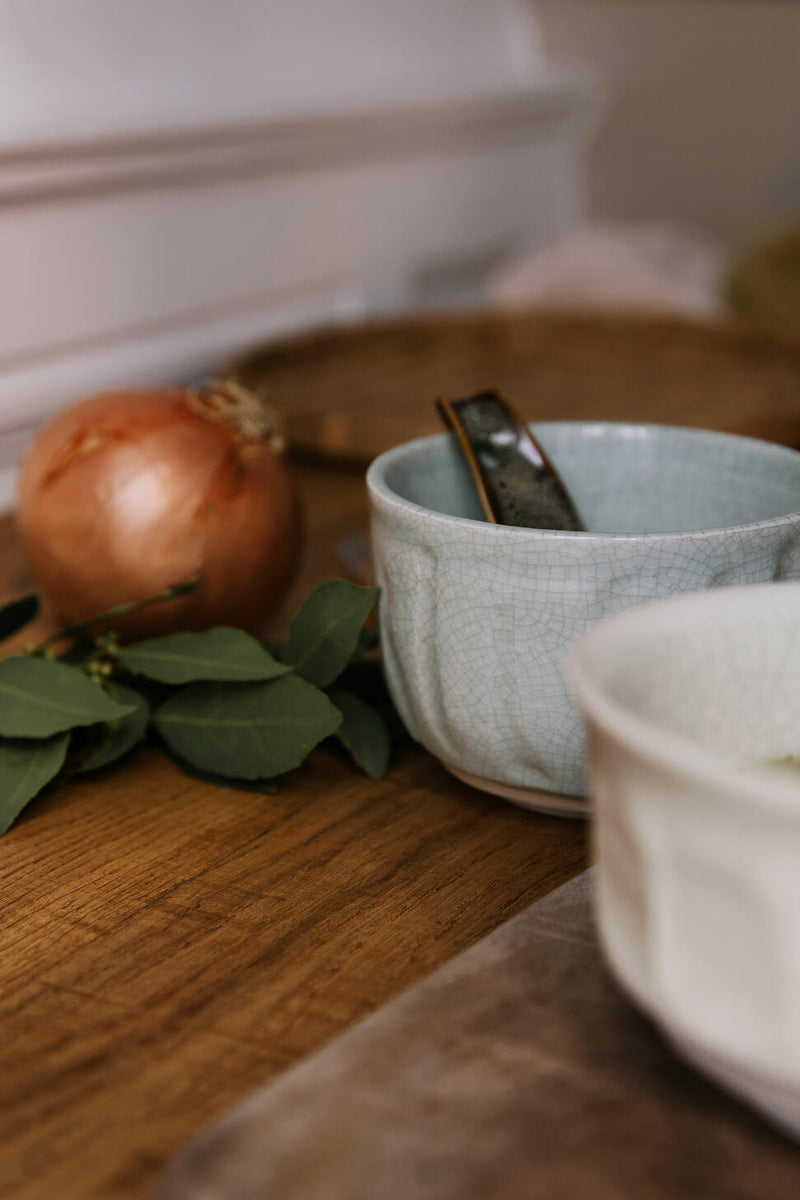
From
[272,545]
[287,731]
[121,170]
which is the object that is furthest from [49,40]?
[287,731]

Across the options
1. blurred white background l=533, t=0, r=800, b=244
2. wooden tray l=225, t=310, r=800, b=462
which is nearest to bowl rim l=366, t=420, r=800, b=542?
wooden tray l=225, t=310, r=800, b=462

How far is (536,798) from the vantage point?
0.35 meters

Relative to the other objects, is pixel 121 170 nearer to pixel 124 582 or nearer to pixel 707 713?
pixel 124 582

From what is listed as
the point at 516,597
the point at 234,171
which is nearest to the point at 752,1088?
the point at 516,597

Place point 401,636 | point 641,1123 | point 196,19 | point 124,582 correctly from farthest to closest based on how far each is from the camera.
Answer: point 196,19 → point 124,582 → point 401,636 → point 641,1123

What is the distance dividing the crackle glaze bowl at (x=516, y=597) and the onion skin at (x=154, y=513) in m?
0.10

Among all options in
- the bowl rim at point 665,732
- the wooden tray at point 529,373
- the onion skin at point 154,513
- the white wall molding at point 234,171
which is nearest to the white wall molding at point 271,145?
the white wall molding at point 234,171

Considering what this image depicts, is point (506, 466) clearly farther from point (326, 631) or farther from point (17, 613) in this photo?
point (17, 613)

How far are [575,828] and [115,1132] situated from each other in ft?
0.55

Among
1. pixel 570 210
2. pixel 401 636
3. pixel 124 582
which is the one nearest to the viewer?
pixel 401 636

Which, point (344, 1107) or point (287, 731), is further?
point (287, 731)

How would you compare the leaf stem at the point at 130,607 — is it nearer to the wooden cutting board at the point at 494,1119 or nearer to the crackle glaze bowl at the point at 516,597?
the crackle glaze bowl at the point at 516,597

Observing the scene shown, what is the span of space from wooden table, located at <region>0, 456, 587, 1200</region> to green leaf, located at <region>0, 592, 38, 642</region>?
0.07m

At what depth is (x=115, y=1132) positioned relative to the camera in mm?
236
